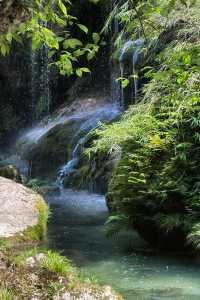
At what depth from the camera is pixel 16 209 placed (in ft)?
24.5

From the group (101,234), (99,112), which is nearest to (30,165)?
(99,112)

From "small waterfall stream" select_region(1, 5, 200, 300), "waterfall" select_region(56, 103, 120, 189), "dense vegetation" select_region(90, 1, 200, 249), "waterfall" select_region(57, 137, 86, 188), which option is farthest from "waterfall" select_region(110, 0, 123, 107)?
"dense vegetation" select_region(90, 1, 200, 249)

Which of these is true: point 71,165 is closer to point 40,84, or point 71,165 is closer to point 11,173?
point 11,173

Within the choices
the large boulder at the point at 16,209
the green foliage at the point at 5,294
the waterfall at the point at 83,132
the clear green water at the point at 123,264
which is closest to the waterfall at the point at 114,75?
the waterfall at the point at 83,132

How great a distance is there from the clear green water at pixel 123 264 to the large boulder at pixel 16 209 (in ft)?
1.74

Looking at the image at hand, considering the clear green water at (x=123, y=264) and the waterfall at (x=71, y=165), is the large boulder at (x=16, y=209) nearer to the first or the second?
the clear green water at (x=123, y=264)

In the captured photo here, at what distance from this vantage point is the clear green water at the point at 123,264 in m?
5.27

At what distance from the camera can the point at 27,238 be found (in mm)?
6773

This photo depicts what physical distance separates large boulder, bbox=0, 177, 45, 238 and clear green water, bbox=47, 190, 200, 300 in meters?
0.53

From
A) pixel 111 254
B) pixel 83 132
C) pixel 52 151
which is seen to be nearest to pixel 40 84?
pixel 52 151

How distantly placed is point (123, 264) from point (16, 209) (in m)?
1.91

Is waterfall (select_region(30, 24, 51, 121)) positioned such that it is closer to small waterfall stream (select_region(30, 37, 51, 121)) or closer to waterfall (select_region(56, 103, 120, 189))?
small waterfall stream (select_region(30, 37, 51, 121))

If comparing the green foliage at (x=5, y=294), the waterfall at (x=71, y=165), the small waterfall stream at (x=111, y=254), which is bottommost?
the waterfall at (x=71, y=165)

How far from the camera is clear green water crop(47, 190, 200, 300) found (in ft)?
17.3
